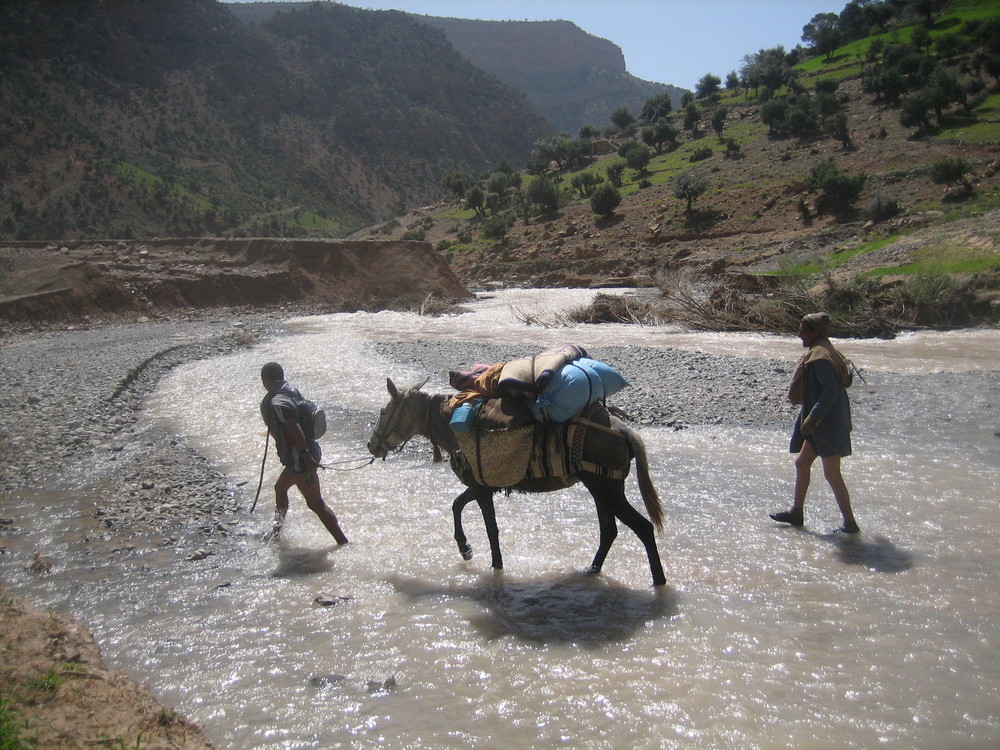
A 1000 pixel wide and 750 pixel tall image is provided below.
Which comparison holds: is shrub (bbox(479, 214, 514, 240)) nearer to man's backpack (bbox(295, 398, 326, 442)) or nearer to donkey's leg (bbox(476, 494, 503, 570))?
man's backpack (bbox(295, 398, 326, 442))

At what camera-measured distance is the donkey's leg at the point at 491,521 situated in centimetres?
580

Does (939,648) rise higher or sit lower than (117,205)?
lower

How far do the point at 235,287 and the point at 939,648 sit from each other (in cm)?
2979

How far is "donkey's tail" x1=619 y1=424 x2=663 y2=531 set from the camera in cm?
543

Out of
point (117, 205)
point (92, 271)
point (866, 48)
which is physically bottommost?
point (92, 271)

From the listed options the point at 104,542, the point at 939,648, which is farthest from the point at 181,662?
the point at 939,648

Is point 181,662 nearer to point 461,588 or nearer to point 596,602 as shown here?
point 461,588

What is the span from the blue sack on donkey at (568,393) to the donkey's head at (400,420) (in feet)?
4.23

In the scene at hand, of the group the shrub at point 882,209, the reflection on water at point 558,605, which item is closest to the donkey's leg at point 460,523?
the reflection on water at point 558,605

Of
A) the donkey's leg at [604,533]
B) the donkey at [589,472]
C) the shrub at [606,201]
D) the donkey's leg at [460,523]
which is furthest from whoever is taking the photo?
the shrub at [606,201]

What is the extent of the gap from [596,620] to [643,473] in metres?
1.18

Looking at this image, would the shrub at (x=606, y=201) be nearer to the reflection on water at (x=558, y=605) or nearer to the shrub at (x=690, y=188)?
the shrub at (x=690, y=188)

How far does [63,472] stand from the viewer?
9023 mm

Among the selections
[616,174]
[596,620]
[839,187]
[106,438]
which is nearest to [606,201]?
[616,174]
